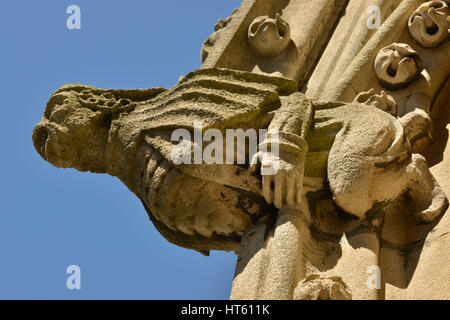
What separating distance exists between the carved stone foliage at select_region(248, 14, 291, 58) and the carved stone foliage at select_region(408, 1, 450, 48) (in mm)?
583

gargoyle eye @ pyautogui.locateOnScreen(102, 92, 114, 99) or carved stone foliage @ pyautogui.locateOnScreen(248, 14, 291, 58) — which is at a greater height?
A: carved stone foliage @ pyautogui.locateOnScreen(248, 14, 291, 58)

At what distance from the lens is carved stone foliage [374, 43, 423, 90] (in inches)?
176

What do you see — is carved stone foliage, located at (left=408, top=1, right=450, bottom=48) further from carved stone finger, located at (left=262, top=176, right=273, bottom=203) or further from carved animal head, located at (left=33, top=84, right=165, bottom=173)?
carved stone finger, located at (left=262, top=176, right=273, bottom=203)

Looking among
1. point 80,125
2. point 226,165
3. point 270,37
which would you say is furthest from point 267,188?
point 270,37

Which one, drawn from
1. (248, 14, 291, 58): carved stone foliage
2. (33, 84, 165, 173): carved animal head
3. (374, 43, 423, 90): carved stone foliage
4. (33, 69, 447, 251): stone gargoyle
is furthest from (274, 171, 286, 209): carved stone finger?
(248, 14, 291, 58): carved stone foliage

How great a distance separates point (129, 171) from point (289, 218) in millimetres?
709

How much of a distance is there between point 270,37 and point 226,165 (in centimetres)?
124

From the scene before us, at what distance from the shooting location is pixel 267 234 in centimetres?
368

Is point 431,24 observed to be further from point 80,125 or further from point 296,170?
point 80,125

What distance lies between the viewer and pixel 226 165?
3.80 metres

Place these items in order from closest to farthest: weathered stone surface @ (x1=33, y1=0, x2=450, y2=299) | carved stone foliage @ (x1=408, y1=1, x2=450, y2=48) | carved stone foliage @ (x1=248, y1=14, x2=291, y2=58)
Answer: weathered stone surface @ (x1=33, y1=0, x2=450, y2=299) → carved stone foliage @ (x1=408, y1=1, x2=450, y2=48) → carved stone foliage @ (x1=248, y1=14, x2=291, y2=58)

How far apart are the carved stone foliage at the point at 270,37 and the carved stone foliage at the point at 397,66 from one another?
1.70 ft
